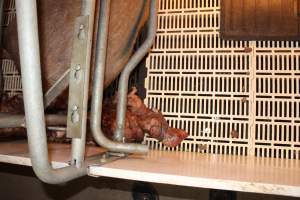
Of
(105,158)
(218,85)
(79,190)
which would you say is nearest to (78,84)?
(105,158)

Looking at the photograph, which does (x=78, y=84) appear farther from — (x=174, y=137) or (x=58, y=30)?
(x=174, y=137)

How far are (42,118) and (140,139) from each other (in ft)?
2.56

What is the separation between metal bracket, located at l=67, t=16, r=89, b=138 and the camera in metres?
0.58

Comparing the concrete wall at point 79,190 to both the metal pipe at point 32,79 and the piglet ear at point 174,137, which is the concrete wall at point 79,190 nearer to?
the piglet ear at point 174,137

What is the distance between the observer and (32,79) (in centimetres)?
46

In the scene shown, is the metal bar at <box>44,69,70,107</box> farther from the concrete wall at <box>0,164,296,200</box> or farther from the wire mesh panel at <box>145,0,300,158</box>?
the concrete wall at <box>0,164,296,200</box>

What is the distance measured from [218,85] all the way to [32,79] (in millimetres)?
895

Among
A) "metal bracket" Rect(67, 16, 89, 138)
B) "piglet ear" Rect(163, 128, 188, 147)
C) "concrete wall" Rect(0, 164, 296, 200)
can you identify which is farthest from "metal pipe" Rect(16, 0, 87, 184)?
"concrete wall" Rect(0, 164, 296, 200)

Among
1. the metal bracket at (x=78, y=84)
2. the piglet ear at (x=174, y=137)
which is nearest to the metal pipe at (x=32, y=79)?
the metal bracket at (x=78, y=84)

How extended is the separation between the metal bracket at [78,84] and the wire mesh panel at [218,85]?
0.68 metres

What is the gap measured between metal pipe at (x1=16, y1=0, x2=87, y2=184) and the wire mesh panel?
776 mm

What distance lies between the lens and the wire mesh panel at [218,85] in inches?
43.9

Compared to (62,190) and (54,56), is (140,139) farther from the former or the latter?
(54,56)

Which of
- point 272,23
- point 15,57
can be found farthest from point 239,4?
point 15,57
